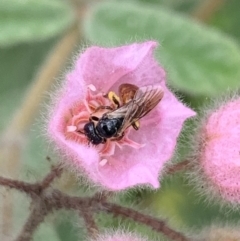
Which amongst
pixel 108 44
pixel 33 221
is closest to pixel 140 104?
pixel 33 221

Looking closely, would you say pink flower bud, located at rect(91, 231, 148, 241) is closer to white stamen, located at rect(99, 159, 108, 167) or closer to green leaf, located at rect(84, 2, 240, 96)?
white stamen, located at rect(99, 159, 108, 167)

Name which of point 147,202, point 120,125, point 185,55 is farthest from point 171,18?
point 120,125

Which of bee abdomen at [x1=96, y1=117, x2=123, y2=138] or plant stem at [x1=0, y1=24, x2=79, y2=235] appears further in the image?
plant stem at [x1=0, y1=24, x2=79, y2=235]

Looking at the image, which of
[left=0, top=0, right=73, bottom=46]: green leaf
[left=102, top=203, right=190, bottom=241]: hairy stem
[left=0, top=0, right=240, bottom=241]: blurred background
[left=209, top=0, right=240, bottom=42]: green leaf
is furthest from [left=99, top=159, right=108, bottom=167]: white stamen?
[left=209, top=0, right=240, bottom=42]: green leaf

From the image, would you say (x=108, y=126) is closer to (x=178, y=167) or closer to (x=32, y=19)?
(x=178, y=167)

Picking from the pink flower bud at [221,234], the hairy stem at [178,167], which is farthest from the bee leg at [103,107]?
the pink flower bud at [221,234]

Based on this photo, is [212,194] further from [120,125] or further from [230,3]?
[230,3]

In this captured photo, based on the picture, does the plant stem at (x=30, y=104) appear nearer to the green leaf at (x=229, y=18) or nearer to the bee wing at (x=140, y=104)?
the bee wing at (x=140, y=104)
